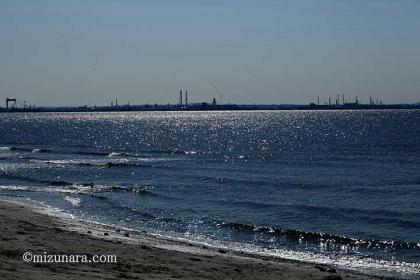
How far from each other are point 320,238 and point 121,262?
11.2 m

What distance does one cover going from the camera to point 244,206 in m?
33.4

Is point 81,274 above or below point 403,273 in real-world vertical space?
above

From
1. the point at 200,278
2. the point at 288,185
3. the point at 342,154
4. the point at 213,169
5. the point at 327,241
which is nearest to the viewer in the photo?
the point at 200,278

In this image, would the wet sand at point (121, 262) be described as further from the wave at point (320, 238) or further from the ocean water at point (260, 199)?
the wave at point (320, 238)

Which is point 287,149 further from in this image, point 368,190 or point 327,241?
point 327,241

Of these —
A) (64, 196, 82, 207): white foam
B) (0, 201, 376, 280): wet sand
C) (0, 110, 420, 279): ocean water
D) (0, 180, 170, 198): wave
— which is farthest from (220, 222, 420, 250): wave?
(0, 180, 170, 198): wave

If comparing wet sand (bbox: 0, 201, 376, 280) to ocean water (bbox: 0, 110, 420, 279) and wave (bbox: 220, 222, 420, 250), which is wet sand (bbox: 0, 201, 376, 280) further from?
wave (bbox: 220, 222, 420, 250)

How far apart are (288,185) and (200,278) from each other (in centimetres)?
2741

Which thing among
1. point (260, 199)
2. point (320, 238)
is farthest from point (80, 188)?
point (320, 238)

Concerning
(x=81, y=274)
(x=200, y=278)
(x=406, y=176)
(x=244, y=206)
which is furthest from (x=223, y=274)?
(x=406, y=176)

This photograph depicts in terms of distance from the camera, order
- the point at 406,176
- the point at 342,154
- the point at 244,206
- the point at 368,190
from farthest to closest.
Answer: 1. the point at 342,154
2. the point at 406,176
3. the point at 368,190
4. the point at 244,206

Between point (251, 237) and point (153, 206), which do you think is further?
point (153, 206)

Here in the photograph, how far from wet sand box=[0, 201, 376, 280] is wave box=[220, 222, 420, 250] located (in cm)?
464

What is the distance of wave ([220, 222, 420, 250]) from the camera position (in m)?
23.9
